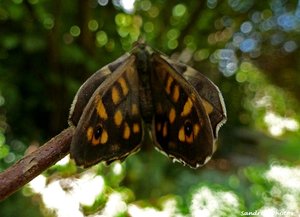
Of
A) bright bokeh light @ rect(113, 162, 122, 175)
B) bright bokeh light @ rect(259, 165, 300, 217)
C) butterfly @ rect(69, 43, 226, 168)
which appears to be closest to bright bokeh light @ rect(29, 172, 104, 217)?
bright bokeh light @ rect(113, 162, 122, 175)

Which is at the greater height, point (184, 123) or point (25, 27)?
point (184, 123)

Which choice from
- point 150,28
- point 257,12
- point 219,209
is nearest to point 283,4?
point 257,12

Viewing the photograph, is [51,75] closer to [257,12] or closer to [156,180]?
[156,180]

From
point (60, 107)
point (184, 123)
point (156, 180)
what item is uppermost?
point (184, 123)

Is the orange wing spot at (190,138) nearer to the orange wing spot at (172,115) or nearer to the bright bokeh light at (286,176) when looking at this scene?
the orange wing spot at (172,115)

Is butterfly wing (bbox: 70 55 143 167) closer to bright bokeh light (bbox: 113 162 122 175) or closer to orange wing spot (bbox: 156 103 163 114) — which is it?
orange wing spot (bbox: 156 103 163 114)

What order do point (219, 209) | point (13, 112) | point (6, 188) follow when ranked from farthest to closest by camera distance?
point (13, 112), point (219, 209), point (6, 188)
